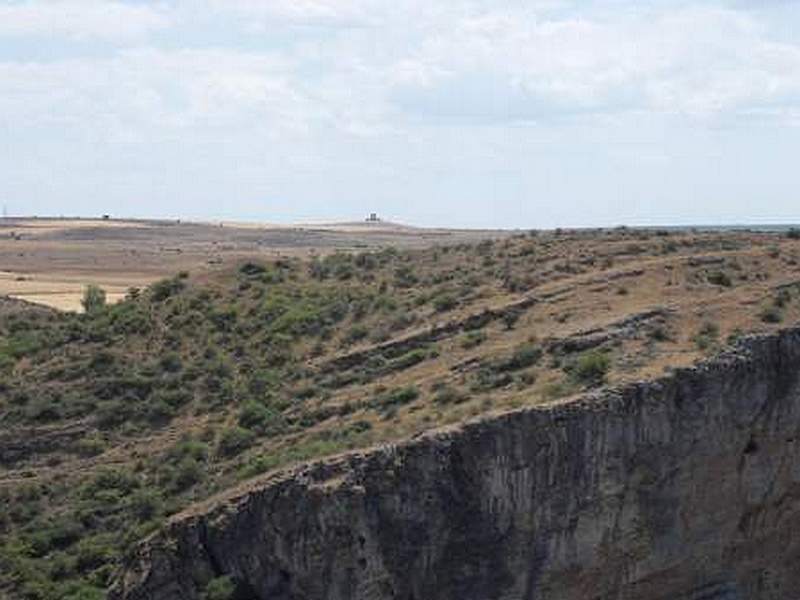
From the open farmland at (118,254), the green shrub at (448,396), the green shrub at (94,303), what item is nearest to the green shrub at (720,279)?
the green shrub at (448,396)

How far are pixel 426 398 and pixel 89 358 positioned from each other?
14860 mm

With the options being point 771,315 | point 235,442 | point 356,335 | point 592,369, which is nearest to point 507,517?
point 592,369

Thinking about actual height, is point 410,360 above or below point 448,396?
above

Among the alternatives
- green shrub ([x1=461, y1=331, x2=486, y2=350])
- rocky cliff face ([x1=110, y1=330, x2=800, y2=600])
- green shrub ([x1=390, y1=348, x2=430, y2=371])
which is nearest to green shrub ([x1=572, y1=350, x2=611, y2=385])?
rocky cliff face ([x1=110, y1=330, x2=800, y2=600])

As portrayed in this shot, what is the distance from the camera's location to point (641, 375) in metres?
35.5

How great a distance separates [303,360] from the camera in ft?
149

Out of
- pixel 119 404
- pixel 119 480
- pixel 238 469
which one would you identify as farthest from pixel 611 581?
pixel 119 404

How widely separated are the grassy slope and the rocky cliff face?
1768 millimetres

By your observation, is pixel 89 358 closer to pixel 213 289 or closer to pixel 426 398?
pixel 213 289

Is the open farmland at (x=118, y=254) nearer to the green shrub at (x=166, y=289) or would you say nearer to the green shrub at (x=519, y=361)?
the green shrub at (x=166, y=289)

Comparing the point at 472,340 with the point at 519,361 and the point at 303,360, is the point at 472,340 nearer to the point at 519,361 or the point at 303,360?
the point at 519,361

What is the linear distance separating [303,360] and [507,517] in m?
13.9

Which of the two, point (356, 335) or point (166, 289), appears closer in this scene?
point (356, 335)

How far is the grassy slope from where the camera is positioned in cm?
3712
